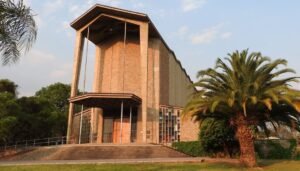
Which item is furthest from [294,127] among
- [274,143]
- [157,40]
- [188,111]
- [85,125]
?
[85,125]

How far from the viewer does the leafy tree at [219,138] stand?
26312 millimetres

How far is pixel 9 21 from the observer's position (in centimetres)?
1055

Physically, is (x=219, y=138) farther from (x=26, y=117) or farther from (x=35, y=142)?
(x=35, y=142)

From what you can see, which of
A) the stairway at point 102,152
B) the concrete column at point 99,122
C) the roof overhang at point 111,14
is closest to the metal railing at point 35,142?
the concrete column at point 99,122

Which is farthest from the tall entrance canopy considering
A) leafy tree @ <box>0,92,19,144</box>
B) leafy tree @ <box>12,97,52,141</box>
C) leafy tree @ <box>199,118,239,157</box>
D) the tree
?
leafy tree @ <box>199,118,239,157</box>

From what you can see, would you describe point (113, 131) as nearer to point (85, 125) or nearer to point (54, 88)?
point (85, 125)

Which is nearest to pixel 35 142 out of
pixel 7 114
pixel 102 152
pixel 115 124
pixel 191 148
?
pixel 7 114

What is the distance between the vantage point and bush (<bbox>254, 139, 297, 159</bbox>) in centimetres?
2931

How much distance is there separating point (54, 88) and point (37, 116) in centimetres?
2244

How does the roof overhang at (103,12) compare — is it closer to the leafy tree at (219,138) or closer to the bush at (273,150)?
the leafy tree at (219,138)

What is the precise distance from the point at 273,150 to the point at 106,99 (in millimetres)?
14257

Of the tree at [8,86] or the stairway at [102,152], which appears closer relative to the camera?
the stairway at [102,152]

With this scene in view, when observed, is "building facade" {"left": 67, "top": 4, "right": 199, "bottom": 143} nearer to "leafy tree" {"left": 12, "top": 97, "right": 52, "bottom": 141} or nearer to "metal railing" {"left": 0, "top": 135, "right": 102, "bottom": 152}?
"metal railing" {"left": 0, "top": 135, "right": 102, "bottom": 152}

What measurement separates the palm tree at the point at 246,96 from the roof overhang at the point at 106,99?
36.2ft
